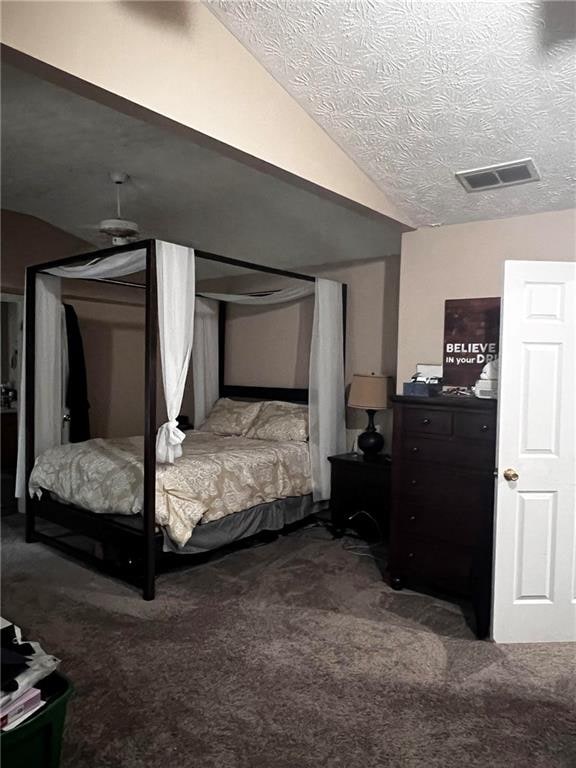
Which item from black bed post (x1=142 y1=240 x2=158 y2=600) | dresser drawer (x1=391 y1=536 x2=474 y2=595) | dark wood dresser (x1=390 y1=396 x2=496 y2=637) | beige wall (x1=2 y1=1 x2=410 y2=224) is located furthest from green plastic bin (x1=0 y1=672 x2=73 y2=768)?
dresser drawer (x1=391 y1=536 x2=474 y2=595)

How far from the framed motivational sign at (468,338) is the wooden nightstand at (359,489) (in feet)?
3.33

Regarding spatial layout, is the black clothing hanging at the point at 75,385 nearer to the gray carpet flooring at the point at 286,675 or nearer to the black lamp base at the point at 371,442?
the gray carpet flooring at the point at 286,675

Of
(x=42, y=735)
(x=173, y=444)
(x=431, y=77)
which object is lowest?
(x=42, y=735)

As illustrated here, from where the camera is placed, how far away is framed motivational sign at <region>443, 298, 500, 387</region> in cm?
346

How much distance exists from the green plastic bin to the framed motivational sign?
284 cm

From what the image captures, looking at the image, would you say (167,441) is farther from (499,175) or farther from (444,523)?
→ (499,175)

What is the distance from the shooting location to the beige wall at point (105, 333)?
542cm

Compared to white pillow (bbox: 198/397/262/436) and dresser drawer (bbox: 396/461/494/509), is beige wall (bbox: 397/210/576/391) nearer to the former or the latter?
dresser drawer (bbox: 396/461/494/509)

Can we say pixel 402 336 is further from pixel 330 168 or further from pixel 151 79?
pixel 151 79

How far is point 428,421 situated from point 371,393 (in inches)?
45.8

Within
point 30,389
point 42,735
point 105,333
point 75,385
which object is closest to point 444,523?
point 42,735

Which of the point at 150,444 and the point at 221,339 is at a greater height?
the point at 221,339

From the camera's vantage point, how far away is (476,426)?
3.05 metres

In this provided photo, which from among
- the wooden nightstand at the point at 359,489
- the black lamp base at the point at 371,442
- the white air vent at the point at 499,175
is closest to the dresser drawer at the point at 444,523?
the wooden nightstand at the point at 359,489
